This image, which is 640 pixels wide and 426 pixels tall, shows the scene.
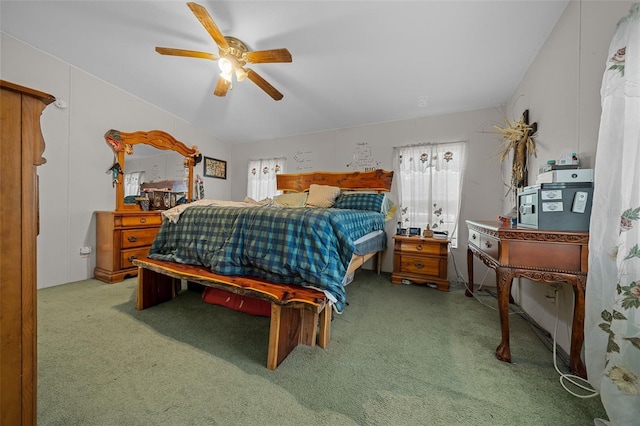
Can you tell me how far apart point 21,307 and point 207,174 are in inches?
150

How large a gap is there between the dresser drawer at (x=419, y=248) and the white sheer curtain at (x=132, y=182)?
3.59 m

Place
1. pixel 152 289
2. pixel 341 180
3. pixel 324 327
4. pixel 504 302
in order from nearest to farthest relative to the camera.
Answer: pixel 504 302 → pixel 324 327 → pixel 152 289 → pixel 341 180

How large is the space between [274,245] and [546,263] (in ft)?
4.97

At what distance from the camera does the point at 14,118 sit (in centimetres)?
61

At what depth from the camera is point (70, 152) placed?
2549mm

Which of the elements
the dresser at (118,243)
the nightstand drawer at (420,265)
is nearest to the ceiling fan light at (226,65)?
the dresser at (118,243)

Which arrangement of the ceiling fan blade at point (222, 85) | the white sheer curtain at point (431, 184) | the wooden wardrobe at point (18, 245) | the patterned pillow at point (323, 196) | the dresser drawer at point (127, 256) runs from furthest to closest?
the patterned pillow at point (323, 196) → the white sheer curtain at point (431, 184) → the dresser drawer at point (127, 256) → the ceiling fan blade at point (222, 85) → the wooden wardrobe at point (18, 245)

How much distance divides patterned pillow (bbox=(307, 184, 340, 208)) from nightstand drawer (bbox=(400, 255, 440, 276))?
1200 mm

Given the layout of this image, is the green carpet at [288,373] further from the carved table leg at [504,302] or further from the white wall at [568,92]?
the white wall at [568,92]

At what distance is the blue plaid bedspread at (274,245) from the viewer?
1.37 m

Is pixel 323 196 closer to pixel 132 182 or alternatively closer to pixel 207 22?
pixel 207 22

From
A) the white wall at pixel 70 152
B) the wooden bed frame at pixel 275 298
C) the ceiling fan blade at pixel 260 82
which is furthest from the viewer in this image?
the white wall at pixel 70 152

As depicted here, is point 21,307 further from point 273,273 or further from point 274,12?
point 274,12

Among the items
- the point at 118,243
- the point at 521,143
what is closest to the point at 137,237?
the point at 118,243
